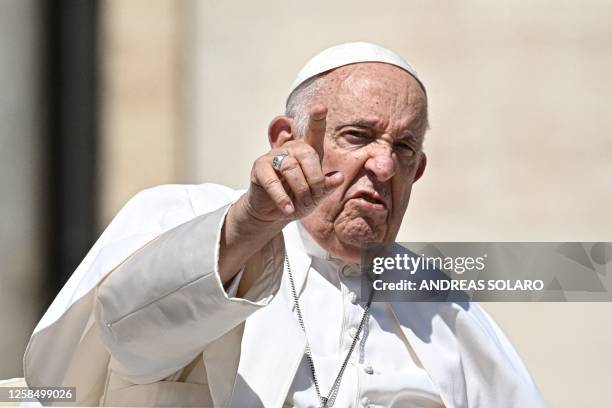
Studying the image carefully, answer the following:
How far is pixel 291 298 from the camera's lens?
356 centimetres

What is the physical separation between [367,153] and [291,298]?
1.54 feet

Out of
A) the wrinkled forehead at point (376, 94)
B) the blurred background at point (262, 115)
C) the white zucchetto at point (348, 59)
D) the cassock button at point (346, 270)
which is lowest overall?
the cassock button at point (346, 270)

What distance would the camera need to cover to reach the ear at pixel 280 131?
368cm

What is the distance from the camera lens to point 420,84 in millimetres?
3783

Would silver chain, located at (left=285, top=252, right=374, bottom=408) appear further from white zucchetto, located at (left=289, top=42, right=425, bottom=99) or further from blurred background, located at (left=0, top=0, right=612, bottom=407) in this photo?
blurred background, located at (left=0, top=0, right=612, bottom=407)

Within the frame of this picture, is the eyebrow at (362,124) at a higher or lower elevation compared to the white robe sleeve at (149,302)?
higher

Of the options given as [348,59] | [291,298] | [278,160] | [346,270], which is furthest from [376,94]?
[278,160]

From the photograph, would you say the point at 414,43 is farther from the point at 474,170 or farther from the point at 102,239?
the point at 102,239

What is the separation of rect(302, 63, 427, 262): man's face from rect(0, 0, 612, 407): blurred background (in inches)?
86.9

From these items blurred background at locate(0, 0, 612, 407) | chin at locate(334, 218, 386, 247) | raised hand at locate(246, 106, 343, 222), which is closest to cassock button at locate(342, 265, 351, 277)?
chin at locate(334, 218, 386, 247)

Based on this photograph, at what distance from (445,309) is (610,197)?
245 centimetres

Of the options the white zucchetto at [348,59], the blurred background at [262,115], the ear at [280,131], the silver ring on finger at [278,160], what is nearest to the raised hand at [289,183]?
the silver ring on finger at [278,160]

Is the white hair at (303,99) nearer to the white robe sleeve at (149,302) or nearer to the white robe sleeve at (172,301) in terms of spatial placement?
the white robe sleeve at (149,302)

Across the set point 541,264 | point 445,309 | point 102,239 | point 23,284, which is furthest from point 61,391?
point 23,284
